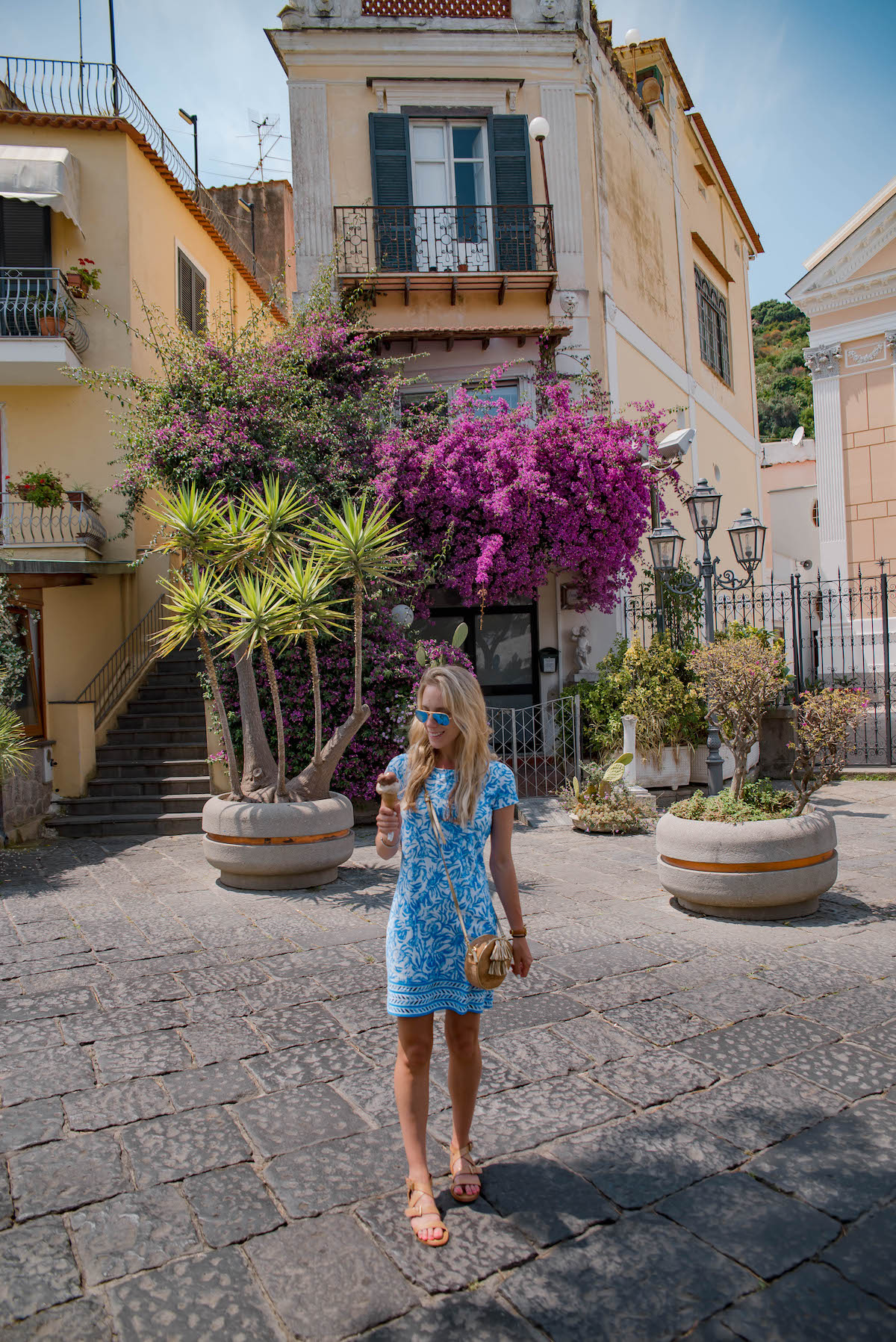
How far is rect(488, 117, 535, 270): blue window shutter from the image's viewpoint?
13.3 meters

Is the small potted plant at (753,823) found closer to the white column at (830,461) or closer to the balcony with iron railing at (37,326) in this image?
the white column at (830,461)

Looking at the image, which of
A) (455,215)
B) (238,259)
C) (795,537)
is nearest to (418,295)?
(455,215)

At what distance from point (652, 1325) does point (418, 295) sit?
13.1 metres

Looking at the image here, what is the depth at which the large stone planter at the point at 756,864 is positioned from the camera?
18.3 ft

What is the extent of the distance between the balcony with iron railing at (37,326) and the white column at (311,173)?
3344mm

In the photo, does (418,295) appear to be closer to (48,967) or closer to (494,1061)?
(48,967)

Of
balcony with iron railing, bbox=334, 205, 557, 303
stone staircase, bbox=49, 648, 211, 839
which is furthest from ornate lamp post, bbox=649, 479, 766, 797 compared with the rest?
stone staircase, bbox=49, 648, 211, 839

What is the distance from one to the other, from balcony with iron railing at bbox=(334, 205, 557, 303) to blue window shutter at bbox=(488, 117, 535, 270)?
1 cm

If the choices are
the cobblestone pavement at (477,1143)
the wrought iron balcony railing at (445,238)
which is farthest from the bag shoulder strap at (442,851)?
the wrought iron balcony railing at (445,238)

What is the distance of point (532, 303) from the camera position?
43.8 feet

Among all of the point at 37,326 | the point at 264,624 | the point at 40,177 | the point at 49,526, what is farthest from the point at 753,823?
the point at 40,177

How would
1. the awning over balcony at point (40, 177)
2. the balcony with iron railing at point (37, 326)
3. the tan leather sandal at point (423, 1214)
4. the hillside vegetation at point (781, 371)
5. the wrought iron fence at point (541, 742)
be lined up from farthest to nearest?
1. the hillside vegetation at point (781, 371)
2. the balcony with iron railing at point (37, 326)
3. the awning over balcony at point (40, 177)
4. the wrought iron fence at point (541, 742)
5. the tan leather sandal at point (423, 1214)

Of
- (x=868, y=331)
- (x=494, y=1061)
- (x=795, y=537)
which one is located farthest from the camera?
(x=795, y=537)

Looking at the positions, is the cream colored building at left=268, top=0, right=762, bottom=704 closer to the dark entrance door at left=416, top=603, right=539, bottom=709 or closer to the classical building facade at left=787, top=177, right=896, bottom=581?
the dark entrance door at left=416, top=603, right=539, bottom=709
